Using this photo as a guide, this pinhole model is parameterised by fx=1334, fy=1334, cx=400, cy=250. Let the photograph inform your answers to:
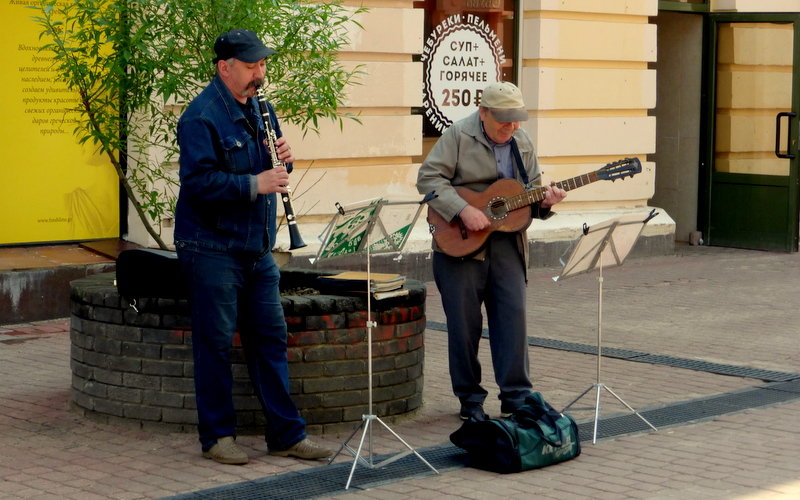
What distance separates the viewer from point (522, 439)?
6.09 metres

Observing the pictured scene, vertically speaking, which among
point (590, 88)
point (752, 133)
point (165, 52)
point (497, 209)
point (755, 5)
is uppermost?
point (755, 5)

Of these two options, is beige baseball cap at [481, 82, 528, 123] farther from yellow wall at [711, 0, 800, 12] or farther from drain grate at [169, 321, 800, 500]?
yellow wall at [711, 0, 800, 12]

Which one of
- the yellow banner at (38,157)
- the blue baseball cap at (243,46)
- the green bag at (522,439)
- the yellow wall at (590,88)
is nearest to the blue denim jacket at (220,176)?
the blue baseball cap at (243,46)

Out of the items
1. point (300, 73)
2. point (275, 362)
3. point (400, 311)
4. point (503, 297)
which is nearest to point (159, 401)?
point (275, 362)

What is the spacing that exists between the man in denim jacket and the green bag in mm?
698

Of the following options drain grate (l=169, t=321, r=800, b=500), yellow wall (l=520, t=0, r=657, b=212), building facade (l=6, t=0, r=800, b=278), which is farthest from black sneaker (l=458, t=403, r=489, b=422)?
yellow wall (l=520, t=0, r=657, b=212)

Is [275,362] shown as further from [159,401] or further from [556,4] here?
[556,4]

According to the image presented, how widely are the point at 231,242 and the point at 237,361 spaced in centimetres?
76

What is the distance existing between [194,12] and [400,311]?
2.07 metres

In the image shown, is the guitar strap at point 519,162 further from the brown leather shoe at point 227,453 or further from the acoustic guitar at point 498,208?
the brown leather shoe at point 227,453

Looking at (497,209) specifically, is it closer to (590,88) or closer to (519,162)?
(519,162)

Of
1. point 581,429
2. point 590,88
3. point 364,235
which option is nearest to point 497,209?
point 364,235

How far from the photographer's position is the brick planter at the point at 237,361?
6.66 m

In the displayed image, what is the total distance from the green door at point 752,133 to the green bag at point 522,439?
9.42 meters
